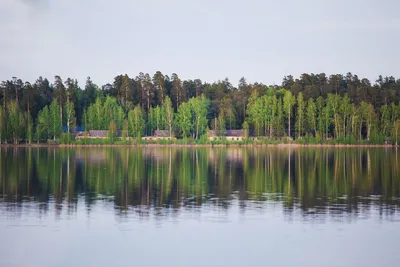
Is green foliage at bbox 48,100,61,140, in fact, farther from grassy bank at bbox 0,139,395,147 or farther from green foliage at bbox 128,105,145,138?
green foliage at bbox 128,105,145,138

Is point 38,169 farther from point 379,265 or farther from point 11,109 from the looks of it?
point 11,109

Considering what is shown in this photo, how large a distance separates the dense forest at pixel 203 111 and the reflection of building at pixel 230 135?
146 cm

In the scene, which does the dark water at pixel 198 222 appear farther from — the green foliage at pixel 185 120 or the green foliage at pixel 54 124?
the green foliage at pixel 185 120

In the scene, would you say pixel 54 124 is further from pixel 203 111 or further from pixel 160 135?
pixel 203 111

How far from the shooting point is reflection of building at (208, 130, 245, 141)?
121 meters

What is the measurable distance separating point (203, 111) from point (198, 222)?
100053 mm

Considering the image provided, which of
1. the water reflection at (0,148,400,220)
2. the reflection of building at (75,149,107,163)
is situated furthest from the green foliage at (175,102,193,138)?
the water reflection at (0,148,400,220)

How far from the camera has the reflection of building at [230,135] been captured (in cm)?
12075

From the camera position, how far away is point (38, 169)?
158 feet

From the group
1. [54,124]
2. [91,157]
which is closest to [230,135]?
[54,124]

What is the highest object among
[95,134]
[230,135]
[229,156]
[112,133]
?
[112,133]

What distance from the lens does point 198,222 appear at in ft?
77.5

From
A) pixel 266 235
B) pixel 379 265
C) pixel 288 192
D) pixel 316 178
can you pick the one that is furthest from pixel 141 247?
pixel 316 178

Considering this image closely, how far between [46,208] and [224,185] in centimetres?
1306
